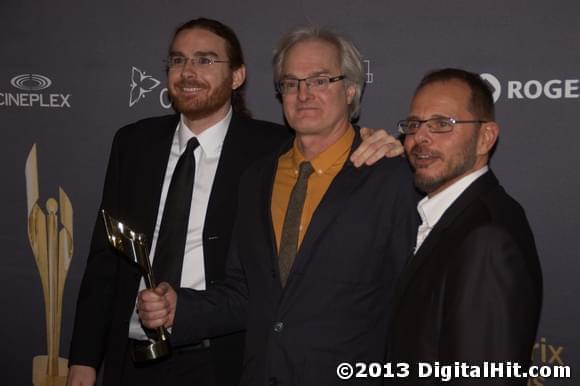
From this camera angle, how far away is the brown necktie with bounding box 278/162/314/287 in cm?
222

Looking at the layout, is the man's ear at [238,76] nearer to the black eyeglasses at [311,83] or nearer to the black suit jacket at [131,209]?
the black suit jacket at [131,209]

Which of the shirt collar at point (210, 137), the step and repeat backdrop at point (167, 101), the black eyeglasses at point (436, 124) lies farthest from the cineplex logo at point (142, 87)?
A: the black eyeglasses at point (436, 124)

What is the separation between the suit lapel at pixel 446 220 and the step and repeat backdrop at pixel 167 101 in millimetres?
1126

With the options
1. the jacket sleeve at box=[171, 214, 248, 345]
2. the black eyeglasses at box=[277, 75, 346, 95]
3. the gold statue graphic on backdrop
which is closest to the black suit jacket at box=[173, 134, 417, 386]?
the jacket sleeve at box=[171, 214, 248, 345]

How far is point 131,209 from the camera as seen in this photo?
274 centimetres

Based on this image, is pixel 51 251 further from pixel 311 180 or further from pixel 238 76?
pixel 311 180

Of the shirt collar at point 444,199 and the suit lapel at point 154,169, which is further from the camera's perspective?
the suit lapel at point 154,169

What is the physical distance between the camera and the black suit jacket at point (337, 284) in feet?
7.09

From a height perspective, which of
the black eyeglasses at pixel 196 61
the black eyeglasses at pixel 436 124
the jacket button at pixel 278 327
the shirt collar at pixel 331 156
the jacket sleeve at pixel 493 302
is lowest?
the jacket button at pixel 278 327

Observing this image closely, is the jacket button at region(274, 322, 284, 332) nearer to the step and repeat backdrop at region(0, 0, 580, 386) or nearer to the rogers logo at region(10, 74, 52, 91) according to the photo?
the step and repeat backdrop at region(0, 0, 580, 386)

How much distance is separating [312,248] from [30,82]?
2.38m

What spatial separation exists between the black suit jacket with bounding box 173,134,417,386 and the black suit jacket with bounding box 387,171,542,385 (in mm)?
339

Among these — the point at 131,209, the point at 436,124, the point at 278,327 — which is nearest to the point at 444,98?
the point at 436,124

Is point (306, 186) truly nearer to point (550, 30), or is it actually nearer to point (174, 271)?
point (174, 271)
